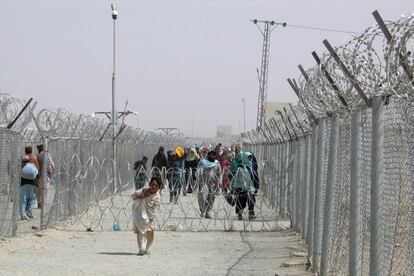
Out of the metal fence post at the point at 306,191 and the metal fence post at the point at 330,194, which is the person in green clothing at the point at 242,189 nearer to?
the metal fence post at the point at 306,191

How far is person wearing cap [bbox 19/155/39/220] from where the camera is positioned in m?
13.8

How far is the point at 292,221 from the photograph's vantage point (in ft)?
44.3

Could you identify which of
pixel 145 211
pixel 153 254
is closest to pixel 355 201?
pixel 145 211

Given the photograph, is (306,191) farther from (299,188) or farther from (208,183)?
(208,183)

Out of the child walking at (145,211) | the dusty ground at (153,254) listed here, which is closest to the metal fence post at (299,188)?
the dusty ground at (153,254)

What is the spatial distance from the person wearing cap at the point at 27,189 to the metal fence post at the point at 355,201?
28.5 feet

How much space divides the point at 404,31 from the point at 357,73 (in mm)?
1280

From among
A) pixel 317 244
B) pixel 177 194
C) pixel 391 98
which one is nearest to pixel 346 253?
pixel 317 244

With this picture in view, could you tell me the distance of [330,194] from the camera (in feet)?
25.3

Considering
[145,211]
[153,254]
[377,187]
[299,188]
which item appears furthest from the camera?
[299,188]

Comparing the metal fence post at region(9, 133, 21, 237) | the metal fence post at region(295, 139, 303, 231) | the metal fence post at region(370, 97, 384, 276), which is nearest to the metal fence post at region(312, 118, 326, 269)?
the metal fence post at region(295, 139, 303, 231)

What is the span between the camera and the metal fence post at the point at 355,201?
6.00m

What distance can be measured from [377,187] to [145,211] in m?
5.89

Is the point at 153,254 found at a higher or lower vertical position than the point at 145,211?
lower
